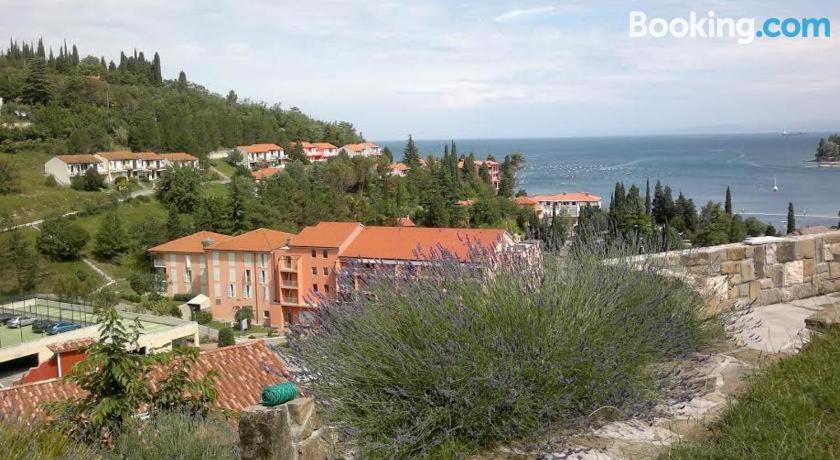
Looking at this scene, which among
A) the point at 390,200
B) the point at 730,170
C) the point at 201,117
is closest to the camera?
the point at 390,200

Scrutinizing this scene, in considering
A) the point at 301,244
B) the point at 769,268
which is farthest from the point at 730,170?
the point at 769,268

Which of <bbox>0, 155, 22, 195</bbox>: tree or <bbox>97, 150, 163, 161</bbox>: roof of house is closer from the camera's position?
<bbox>0, 155, 22, 195</bbox>: tree

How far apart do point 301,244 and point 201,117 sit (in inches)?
1688

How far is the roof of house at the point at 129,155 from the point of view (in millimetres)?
54822

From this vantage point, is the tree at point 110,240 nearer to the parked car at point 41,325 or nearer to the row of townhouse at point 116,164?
the row of townhouse at point 116,164

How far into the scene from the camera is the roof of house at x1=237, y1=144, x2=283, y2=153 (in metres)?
69.6

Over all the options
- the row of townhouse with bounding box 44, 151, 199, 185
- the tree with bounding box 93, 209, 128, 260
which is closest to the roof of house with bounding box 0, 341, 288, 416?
the tree with bounding box 93, 209, 128, 260

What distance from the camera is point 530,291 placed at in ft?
10.0

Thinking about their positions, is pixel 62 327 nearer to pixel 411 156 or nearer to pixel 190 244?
pixel 190 244

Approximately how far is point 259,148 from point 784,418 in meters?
72.1

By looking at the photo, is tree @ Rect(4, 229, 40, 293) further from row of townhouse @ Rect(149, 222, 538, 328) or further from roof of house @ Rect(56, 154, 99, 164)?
roof of house @ Rect(56, 154, 99, 164)

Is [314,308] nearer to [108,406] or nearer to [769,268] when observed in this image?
[108,406]

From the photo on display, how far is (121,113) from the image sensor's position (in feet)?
222

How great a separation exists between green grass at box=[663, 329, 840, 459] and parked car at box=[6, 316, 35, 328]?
938 inches
